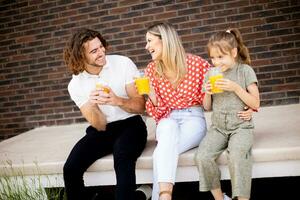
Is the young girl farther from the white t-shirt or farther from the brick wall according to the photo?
the brick wall

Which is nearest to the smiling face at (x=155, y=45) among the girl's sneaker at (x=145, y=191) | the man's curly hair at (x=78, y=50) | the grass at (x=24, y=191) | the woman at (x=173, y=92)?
the woman at (x=173, y=92)

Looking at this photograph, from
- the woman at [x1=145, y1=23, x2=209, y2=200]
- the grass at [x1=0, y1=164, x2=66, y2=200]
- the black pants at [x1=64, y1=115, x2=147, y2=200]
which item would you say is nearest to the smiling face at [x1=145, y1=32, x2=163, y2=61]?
the woman at [x1=145, y1=23, x2=209, y2=200]

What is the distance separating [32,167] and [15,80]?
2.30m

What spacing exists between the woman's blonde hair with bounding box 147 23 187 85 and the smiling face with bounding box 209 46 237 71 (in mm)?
322

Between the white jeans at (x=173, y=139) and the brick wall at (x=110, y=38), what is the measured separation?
5.82 ft

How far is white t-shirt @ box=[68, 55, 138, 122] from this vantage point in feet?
10.6

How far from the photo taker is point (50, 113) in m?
5.37

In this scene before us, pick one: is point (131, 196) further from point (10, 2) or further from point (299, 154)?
point (10, 2)

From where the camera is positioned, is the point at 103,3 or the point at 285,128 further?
the point at 103,3

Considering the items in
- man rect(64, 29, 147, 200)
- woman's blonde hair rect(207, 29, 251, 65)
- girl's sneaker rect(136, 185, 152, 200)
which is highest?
woman's blonde hair rect(207, 29, 251, 65)

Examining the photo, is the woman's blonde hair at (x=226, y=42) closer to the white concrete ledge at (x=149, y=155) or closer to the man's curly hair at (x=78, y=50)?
the white concrete ledge at (x=149, y=155)

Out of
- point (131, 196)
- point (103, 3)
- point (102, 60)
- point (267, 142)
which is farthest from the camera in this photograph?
point (103, 3)

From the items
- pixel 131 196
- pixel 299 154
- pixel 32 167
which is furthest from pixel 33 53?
pixel 299 154

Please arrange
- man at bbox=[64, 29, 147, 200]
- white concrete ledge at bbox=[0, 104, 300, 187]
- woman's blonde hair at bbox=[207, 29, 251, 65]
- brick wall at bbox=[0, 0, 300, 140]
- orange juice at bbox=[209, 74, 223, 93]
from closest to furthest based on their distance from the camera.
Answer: orange juice at bbox=[209, 74, 223, 93] < woman's blonde hair at bbox=[207, 29, 251, 65] < white concrete ledge at bbox=[0, 104, 300, 187] < man at bbox=[64, 29, 147, 200] < brick wall at bbox=[0, 0, 300, 140]
